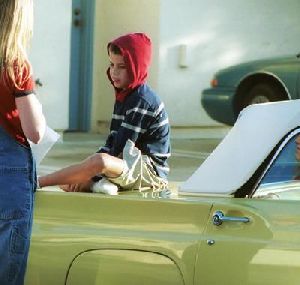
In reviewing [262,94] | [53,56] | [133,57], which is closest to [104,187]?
A: [133,57]

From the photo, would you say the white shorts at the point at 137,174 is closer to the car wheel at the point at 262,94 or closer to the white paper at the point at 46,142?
the white paper at the point at 46,142

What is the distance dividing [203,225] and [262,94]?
887cm

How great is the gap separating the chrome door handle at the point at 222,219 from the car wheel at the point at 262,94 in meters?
8.70

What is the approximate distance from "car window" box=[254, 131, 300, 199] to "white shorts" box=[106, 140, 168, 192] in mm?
607

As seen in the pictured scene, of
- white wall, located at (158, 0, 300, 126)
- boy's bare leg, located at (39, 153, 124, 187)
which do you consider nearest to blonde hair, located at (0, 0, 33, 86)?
boy's bare leg, located at (39, 153, 124, 187)

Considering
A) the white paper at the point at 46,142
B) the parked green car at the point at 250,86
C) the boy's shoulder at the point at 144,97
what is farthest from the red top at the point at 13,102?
the parked green car at the point at 250,86

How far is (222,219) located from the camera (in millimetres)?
3227

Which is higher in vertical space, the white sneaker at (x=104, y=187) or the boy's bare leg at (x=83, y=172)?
the boy's bare leg at (x=83, y=172)

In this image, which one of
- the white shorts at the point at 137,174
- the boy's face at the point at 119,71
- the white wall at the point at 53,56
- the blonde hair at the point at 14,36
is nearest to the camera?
the blonde hair at the point at 14,36

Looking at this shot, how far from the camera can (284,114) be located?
3516mm

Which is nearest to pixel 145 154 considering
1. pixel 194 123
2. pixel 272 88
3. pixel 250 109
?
pixel 250 109

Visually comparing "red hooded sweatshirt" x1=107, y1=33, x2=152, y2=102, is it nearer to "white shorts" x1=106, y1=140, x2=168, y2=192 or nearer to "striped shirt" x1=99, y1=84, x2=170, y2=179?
"striped shirt" x1=99, y1=84, x2=170, y2=179

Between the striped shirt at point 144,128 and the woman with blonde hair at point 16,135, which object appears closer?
the woman with blonde hair at point 16,135

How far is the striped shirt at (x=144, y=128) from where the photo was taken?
4.23 meters
